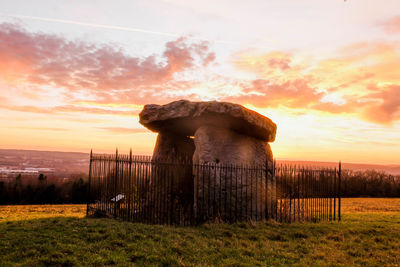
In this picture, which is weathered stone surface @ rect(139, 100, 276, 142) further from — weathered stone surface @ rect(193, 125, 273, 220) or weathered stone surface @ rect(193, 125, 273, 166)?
weathered stone surface @ rect(193, 125, 273, 220)

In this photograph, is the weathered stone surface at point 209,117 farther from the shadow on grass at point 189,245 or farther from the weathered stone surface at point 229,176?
the shadow on grass at point 189,245

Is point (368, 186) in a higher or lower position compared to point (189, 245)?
lower

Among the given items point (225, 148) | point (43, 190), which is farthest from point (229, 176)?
point (43, 190)

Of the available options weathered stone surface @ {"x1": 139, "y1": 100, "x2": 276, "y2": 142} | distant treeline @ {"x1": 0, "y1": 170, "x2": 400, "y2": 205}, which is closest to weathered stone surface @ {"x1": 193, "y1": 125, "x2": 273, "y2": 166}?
weathered stone surface @ {"x1": 139, "y1": 100, "x2": 276, "y2": 142}

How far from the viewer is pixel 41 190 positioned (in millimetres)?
22250

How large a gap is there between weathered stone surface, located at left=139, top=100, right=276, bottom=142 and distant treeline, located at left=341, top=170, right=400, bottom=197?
2001 centimetres

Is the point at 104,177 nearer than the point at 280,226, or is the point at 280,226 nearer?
the point at 280,226

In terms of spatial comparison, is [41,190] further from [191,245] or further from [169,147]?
[191,245]

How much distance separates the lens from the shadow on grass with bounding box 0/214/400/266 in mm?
6293

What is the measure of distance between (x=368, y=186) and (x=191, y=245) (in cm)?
2728

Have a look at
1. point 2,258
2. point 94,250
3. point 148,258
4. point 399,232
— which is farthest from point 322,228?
point 2,258

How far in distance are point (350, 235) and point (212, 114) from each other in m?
5.70

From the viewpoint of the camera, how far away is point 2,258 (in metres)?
6.03

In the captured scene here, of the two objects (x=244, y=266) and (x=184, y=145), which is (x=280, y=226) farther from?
(x=184, y=145)
